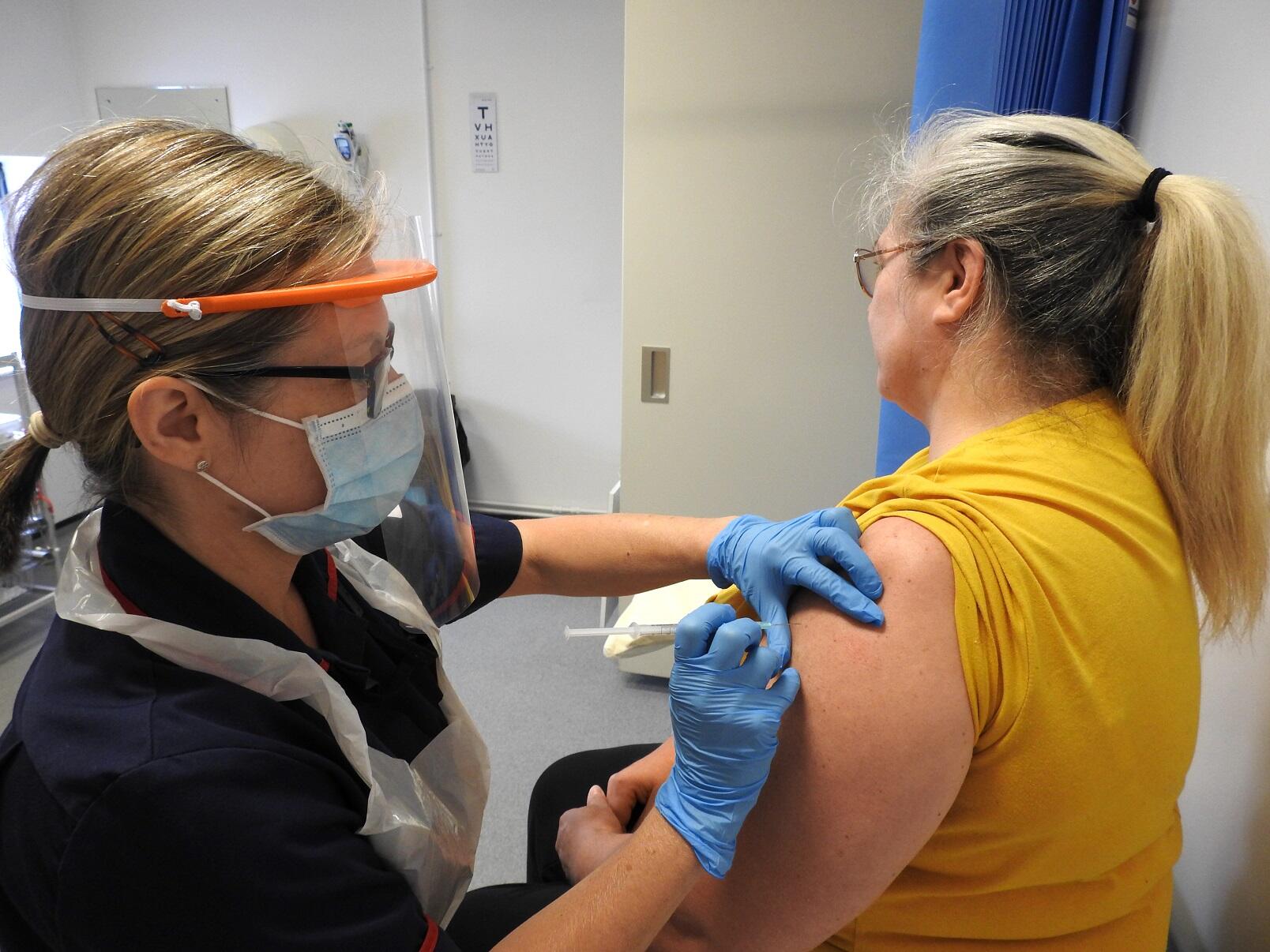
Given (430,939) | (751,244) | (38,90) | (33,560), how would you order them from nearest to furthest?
(430,939) → (751,244) → (33,560) → (38,90)

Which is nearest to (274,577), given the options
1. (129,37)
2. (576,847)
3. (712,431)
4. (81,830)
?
(81,830)

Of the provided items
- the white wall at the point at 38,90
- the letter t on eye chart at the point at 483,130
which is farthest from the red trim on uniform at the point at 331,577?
the white wall at the point at 38,90

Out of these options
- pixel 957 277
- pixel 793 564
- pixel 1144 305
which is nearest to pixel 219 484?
pixel 793 564

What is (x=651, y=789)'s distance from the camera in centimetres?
124

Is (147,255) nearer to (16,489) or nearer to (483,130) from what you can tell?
(16,489)

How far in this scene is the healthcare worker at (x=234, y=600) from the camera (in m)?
0.70

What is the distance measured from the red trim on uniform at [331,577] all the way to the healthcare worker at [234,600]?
0.32 ft

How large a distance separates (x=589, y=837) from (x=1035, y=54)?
1.47 m

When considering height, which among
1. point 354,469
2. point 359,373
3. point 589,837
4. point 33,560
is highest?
point 359,373

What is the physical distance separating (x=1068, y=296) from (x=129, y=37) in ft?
14.4

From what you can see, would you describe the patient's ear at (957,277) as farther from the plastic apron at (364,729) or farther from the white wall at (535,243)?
the white wall at (535,243)

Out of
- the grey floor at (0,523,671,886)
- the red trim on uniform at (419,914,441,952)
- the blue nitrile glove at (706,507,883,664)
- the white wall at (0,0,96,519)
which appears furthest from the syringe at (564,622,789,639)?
the white wall at (0,0,96,519)

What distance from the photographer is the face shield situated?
0.79 m

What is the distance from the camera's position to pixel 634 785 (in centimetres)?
124
